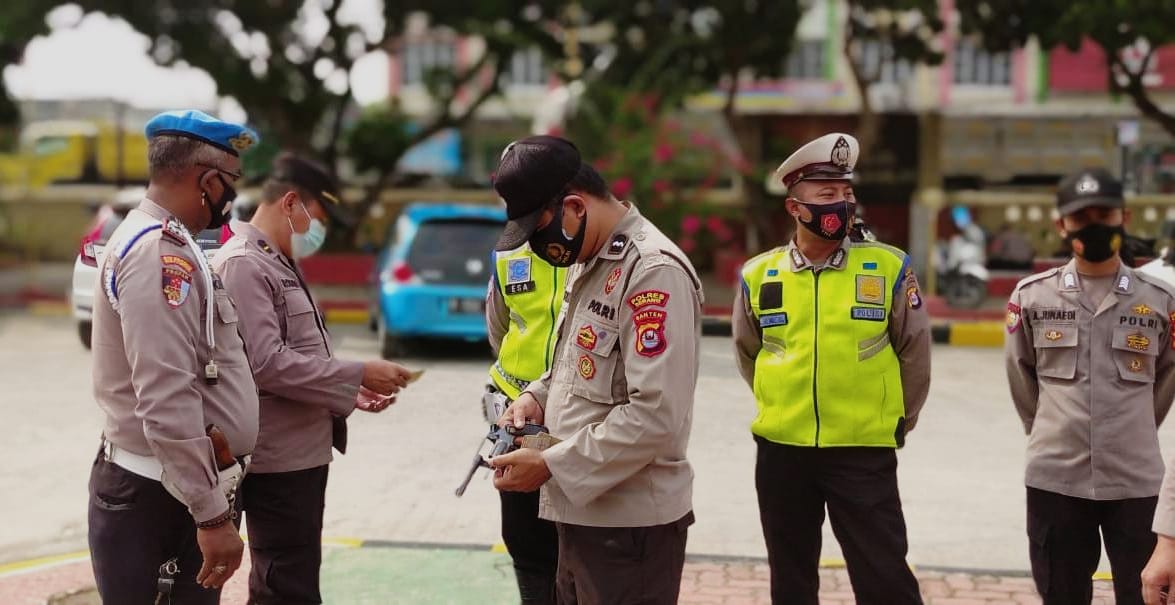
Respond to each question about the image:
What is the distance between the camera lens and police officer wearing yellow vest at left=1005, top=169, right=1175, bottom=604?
4.11m

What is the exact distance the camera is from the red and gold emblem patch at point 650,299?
10.3ft

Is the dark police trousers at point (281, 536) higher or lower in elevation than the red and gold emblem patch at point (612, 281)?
lower

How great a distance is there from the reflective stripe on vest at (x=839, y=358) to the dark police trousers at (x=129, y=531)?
1895mm

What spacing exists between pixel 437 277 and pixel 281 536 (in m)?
7.66

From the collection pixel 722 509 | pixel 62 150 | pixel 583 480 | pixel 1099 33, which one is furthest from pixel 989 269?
pixel 62 150

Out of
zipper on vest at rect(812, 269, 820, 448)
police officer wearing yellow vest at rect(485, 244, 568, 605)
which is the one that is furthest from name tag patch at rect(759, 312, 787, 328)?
police officer wearing yellow vest at rect(485, 244, 568, 605)

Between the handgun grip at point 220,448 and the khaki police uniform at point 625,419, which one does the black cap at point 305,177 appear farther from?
the khaki police uniform at point 625,419

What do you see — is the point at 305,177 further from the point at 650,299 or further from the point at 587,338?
the point at 650,299

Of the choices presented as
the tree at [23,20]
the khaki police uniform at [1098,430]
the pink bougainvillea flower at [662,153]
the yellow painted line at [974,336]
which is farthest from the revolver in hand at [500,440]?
the tree at [23,20]

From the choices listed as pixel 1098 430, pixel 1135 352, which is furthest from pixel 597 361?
pixel 1135 352

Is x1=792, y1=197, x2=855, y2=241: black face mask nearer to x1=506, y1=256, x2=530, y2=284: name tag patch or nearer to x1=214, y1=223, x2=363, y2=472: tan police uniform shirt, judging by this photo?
x1=506, y1=256, x2=530, y2=284: name tag patch

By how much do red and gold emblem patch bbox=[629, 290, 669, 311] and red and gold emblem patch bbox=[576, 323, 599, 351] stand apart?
149mm

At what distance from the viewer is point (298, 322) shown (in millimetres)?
4195

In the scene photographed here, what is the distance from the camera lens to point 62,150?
2655cm
